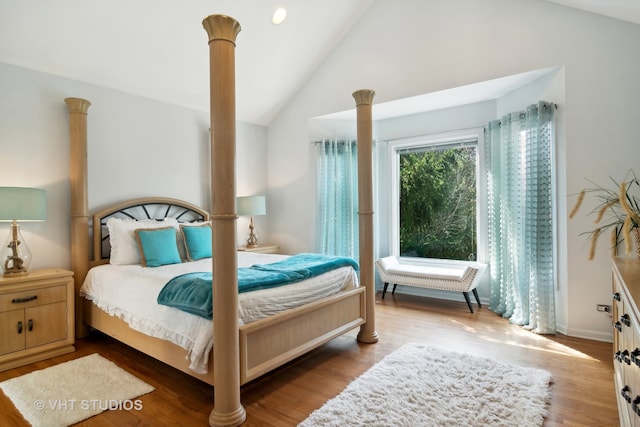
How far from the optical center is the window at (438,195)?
459 centimetres

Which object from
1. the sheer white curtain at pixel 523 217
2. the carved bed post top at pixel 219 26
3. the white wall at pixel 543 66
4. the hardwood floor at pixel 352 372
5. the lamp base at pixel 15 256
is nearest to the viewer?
the carved bed post top at pixel 219 26

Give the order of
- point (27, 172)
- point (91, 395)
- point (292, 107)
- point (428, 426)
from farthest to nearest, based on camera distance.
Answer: point (292, 107) → point (27, 172) → point (91, 395) → point (428, 426)

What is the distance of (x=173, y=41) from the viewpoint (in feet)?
11.8

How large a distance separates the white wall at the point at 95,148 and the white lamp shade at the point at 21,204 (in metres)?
0.45

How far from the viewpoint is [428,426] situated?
1890mm

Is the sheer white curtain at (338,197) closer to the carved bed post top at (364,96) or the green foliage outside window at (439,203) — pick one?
the green foliage outside window at (439,203)

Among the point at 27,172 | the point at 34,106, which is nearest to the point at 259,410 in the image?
the point at 27,172

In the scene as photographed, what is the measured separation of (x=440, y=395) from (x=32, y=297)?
3104 millimetres

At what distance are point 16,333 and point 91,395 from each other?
3.37 feet

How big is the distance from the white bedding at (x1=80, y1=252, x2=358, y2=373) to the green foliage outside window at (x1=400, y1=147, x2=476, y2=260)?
204cm

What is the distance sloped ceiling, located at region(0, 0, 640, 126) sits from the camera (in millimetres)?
2973

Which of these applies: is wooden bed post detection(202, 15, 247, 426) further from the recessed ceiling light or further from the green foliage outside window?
the green foliage outside window

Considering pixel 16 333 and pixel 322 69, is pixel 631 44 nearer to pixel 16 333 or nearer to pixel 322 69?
pixel 322 69

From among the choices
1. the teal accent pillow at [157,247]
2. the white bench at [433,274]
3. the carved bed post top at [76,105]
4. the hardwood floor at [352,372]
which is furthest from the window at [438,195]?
the carved bed post top at [76,105]
